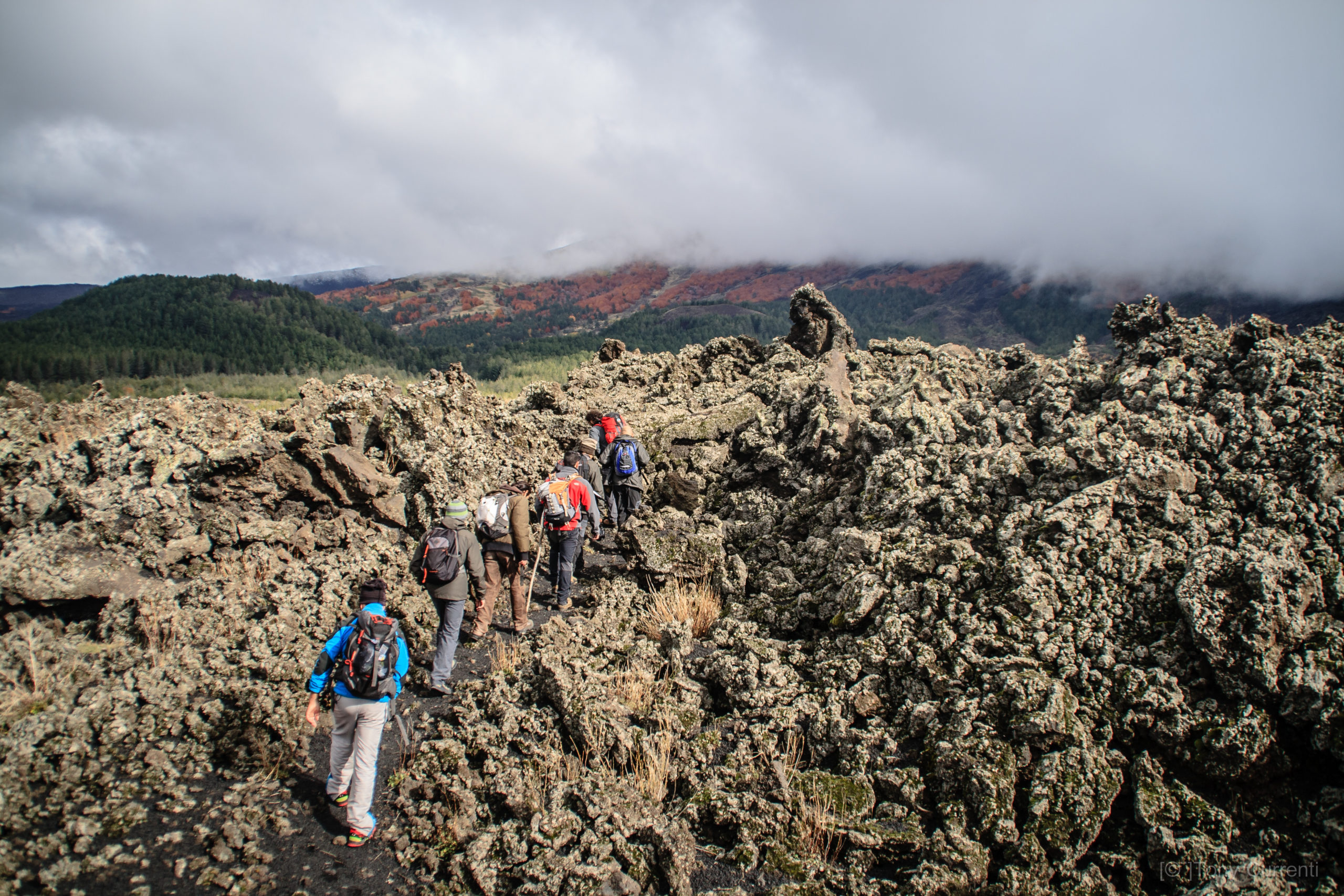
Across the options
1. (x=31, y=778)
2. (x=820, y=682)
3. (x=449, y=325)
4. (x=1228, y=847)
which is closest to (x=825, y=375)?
(x=820, y=682)

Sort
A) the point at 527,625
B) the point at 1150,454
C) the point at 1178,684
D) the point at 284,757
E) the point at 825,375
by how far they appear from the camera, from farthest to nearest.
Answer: the point at 825,375 → the point at 527,625 → the point at 1150,454 → the point at 284,757 → the point at 1178,684

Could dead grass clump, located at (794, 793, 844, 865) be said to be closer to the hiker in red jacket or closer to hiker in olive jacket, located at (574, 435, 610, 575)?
the hiker in red jacket

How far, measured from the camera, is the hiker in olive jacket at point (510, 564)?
6.57 metres

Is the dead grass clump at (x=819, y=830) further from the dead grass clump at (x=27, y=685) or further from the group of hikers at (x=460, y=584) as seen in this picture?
the dead grass clump at (x=27, y=685)

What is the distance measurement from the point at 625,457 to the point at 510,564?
9.59ft

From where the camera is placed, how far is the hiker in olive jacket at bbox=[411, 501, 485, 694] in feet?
18.3

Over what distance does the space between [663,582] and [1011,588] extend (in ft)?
12.2

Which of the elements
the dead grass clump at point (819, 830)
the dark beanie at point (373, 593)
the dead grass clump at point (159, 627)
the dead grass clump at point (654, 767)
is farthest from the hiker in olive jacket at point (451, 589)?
the dead grass clump at point (819, 830)

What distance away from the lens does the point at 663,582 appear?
7.31 metres

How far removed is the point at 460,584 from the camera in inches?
222

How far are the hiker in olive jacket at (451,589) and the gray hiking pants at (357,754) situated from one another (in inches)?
52.7

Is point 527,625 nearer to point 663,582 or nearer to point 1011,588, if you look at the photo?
point 663,582

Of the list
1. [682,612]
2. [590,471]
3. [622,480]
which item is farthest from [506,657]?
[622,480]

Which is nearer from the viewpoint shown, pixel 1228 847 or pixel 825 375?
pixel 1228 847
